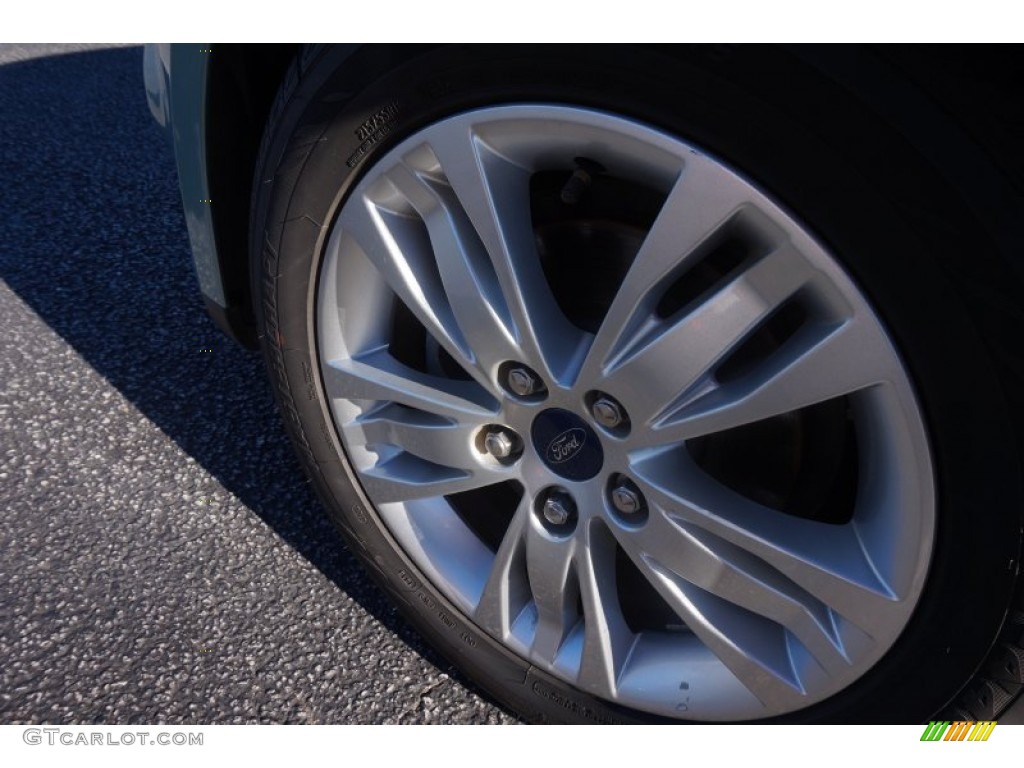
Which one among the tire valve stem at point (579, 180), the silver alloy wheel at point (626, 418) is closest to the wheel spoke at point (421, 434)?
the silver alloy wheel at point (626, 418)

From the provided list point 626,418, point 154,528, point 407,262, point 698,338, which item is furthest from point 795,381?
point 154,528

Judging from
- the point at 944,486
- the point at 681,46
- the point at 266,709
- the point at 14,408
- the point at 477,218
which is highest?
the point at 681,46

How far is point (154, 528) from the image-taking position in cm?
182

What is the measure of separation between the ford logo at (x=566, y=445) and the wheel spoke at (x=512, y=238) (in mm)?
77

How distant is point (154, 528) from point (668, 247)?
1.18 metres

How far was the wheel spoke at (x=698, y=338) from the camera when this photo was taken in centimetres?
103

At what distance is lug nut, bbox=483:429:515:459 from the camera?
1338 mm

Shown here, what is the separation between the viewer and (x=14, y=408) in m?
2.07

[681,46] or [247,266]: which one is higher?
[681,46]

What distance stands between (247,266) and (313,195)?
0.41m

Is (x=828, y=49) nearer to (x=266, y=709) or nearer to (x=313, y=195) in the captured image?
(x=313, y=195)

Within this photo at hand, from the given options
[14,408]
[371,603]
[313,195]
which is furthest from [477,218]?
[14,408]

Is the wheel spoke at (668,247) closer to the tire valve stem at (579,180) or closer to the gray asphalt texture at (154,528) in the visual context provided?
the tire valve stem at (579,180)
